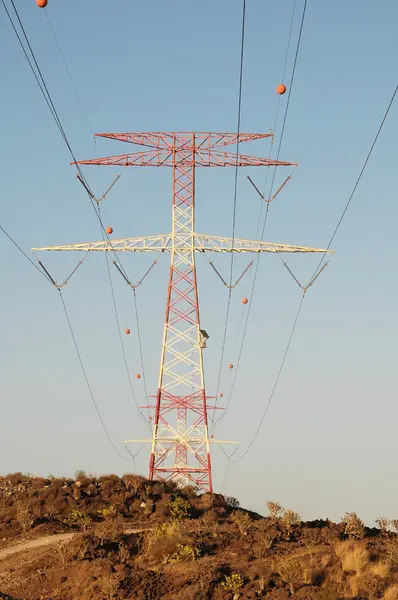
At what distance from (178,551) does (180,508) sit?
8.97 m

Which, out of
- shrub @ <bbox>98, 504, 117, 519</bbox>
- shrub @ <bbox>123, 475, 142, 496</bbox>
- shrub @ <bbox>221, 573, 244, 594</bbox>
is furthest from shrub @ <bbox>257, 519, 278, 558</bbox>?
shrub @ <bbox>123, 475, 142, 496</bbox>

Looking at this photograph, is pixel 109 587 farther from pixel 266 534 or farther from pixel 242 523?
pixel 242 523

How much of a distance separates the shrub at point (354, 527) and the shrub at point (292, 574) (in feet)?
26.8

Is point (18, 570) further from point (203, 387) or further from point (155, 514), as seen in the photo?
point (203, 387)

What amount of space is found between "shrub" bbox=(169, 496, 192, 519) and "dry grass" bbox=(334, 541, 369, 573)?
9.57 metres

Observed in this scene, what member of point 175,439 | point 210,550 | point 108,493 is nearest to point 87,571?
point 210,550

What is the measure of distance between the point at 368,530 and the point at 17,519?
15917mm

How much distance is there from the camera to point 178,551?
98.3 ft

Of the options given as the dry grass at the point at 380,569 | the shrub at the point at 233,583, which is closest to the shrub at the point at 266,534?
the shrub at the point at 233,583

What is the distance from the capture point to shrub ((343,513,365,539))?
34.1 meters

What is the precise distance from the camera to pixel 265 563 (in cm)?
2836

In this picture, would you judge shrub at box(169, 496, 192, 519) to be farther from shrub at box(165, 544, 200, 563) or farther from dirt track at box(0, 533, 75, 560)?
shrub at box(165, 544, 200, 563)

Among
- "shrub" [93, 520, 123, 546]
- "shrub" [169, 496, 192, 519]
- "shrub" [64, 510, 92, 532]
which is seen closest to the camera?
"shrub" [93, 520, 123, 546]

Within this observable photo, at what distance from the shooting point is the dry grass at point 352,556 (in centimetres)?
2794
